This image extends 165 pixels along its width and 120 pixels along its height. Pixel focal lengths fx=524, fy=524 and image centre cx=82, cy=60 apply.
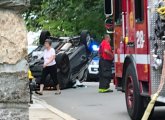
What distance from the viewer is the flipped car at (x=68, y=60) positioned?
57.7ft

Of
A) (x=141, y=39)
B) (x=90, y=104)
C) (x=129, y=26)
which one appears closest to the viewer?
(x=141, y=39)

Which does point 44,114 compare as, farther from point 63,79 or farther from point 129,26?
point 63,79

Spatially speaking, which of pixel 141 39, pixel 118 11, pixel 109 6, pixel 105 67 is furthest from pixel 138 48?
pixel 105 67

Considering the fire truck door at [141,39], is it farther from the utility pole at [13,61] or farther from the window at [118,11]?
the utility pole at [13,61]

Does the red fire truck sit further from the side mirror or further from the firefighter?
the firefighter

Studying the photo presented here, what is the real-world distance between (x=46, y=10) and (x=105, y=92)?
15.0 meters

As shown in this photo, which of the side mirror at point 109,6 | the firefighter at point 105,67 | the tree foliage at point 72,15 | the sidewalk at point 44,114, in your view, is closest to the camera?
the sidewalk at point 44,114

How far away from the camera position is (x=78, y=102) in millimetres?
13711

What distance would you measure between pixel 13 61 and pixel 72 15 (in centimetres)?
2628

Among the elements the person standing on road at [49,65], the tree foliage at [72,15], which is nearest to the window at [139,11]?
the person standing on road at [49,65]

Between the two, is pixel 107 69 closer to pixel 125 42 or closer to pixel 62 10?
pixel 125 42

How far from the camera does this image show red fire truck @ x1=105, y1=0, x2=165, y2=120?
780cm

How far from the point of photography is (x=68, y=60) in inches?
695

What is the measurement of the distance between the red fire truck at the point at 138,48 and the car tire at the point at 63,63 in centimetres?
640
